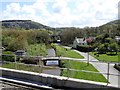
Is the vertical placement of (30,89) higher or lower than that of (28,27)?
lower

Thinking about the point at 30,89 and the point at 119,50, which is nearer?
the point at 30,89

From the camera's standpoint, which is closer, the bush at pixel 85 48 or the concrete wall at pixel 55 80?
the concrete wall at pixel 55 80

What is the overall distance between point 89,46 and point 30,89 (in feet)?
181

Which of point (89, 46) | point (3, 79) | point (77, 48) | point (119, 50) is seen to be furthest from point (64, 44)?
point (3, 79)

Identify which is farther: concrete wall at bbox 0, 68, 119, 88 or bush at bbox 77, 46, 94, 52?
bush at bbox 77, 46, 94, 52

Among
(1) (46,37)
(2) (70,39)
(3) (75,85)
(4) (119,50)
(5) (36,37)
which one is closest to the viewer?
(3) (75,85)

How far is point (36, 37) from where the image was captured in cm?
5638

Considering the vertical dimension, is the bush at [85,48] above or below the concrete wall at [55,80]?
below

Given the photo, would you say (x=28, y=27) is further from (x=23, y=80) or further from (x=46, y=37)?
(x=23, y=80)

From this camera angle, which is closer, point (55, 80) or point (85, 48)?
point (55, 80)

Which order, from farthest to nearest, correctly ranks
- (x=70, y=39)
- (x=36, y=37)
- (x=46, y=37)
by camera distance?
(x=70, y=39), (x=46, y=37), (x=36, y=37)

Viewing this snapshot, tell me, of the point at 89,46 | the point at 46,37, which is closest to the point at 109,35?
the point at 89,46

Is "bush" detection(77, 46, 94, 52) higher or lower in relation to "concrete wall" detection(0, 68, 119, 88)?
lower

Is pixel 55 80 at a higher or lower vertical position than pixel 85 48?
higher
